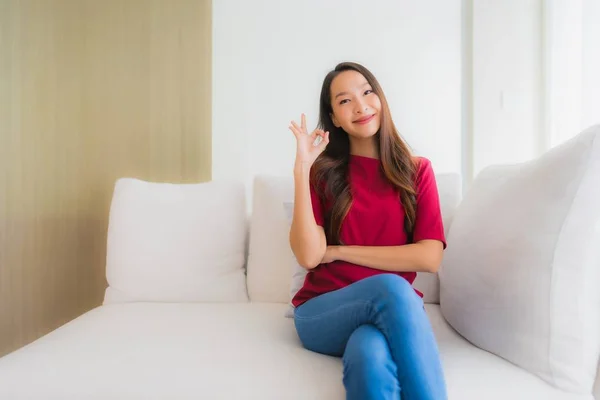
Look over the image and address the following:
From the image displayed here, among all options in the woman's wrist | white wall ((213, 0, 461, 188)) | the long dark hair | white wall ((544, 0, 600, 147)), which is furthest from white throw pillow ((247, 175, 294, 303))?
white wall ((544, 0, 600, 147))

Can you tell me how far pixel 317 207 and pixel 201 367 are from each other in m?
0.56

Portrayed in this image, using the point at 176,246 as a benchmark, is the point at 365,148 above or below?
above

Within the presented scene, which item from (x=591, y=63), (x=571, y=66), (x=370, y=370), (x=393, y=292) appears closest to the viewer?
(x=370, y=370)

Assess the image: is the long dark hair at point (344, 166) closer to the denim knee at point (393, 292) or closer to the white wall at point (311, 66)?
the denim knee at point (393, 292)

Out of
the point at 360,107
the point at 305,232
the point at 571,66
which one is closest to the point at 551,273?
the point at 305,232

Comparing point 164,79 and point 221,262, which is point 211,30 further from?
point 221,262

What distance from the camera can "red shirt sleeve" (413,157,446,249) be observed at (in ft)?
4.34

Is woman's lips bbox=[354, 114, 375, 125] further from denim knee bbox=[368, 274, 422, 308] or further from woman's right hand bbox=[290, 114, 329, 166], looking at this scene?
denim knee bbox=[368, 274, 422, 308]

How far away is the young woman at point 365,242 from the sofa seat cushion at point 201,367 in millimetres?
101

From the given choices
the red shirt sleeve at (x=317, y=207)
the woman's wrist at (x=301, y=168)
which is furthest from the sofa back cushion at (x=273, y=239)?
the woman's wrist at (x=301, y=168)

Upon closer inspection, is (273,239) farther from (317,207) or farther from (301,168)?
(301,168)

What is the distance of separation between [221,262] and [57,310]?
106cm

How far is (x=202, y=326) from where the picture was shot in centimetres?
141

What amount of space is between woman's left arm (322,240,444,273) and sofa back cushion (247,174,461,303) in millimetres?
429
